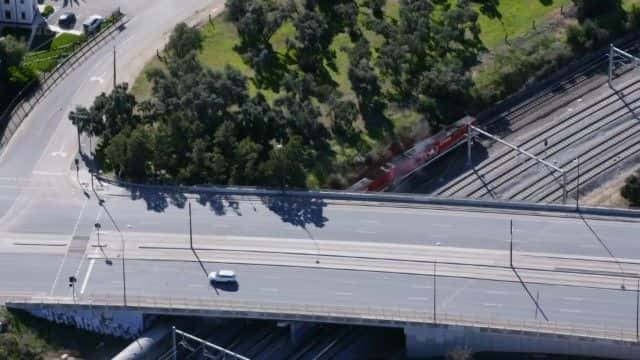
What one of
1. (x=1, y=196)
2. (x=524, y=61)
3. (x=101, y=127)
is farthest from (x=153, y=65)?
(x=524, y=61)

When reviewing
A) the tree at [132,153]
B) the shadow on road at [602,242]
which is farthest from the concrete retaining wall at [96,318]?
the shadow on road at [602,242]

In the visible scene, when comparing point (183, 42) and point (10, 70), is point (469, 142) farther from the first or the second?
point (10, 70)

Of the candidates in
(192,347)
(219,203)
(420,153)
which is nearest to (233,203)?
(219,203)

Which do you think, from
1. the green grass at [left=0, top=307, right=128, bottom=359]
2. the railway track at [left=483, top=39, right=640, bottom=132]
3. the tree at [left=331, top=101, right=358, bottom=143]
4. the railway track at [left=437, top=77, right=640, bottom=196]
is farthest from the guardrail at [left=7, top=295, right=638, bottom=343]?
the railway track at [left=483, top=39, right=640, bottom=132]

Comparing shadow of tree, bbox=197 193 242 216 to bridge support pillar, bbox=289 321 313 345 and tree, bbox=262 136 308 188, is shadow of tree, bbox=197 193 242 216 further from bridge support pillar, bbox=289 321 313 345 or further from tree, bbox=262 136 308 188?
bridge support pillar, bbox=289 321 313 345

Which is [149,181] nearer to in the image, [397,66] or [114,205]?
[114,205]
